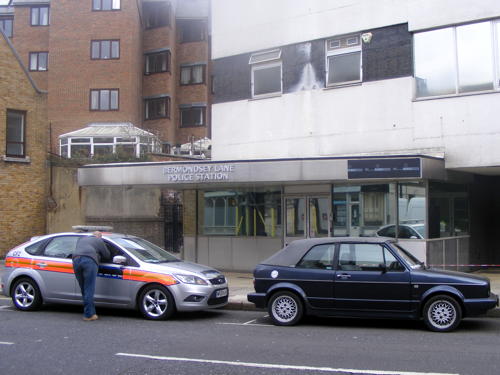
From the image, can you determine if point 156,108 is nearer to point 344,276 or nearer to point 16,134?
point 16,134

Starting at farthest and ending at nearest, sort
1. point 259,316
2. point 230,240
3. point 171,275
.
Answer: point 230,240
point 259,316
point 171,275

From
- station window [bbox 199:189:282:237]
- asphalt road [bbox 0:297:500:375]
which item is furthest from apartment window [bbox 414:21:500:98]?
asphalt road [bbox 0:297:500:375]

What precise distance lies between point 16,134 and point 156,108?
15998 millimetres

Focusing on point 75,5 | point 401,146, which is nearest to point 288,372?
point 401,146

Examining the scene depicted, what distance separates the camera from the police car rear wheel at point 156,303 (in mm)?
9930

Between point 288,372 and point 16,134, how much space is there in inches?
702

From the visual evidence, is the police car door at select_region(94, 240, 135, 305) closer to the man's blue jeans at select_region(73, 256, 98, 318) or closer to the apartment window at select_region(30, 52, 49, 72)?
the man's blue jeans at select_region(73, 256, 98, 318)

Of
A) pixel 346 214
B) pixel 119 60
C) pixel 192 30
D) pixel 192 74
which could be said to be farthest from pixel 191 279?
pixel 192 30

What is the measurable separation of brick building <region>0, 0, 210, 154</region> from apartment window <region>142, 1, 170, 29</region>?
6 centimetres

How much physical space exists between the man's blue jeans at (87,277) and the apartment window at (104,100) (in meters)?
25.7

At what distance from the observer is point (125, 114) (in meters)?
34.3

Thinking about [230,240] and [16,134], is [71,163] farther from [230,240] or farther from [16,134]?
[230,240]

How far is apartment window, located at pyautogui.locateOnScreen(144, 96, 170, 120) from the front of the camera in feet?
120

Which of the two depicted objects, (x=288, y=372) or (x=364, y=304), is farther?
(x=364, y=304)
